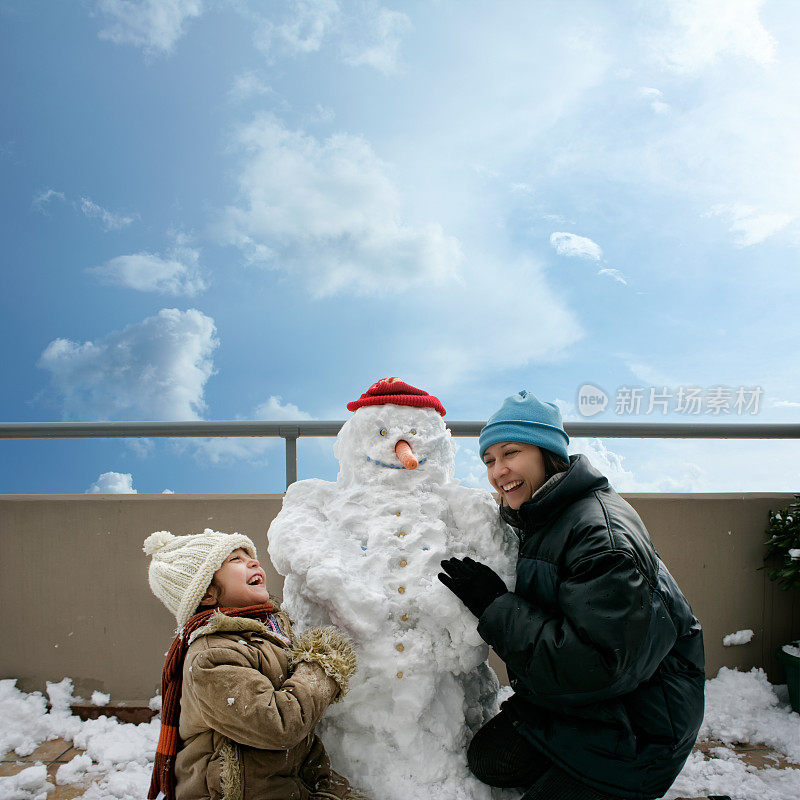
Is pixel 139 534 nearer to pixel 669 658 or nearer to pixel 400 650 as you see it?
pixel 400 650

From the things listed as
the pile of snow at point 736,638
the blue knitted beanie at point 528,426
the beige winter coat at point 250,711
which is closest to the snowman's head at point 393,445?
the blue knitted beanie at point 528,426

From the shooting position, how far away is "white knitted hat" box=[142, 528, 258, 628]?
179cm

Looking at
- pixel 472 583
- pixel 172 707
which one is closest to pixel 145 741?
pixel 172 707

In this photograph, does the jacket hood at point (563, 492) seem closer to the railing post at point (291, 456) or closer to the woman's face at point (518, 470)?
the woman's face at point (518, 470)

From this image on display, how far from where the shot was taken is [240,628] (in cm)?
169

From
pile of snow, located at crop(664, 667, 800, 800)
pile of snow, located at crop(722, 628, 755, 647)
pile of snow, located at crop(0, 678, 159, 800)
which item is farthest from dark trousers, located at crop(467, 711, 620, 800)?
pile of snow, located at crop(722, 628, 755, 647)

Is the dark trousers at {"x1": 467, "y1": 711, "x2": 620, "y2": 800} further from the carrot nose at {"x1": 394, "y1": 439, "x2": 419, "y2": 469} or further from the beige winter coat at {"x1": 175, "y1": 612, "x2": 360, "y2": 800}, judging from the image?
the carrot nose at {"x1": 394, "y1": 439, "x2": 419, "y2": 469}

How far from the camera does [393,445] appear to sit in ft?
6.96

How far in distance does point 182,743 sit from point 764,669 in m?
3.20

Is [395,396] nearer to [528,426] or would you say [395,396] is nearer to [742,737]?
[528,426]

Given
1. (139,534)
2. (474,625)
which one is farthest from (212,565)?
(139,534)

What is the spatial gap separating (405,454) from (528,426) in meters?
0.42

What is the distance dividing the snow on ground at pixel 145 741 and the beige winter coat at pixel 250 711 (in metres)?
1.16

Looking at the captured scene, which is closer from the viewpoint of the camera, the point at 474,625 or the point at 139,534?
the point at 474,625
